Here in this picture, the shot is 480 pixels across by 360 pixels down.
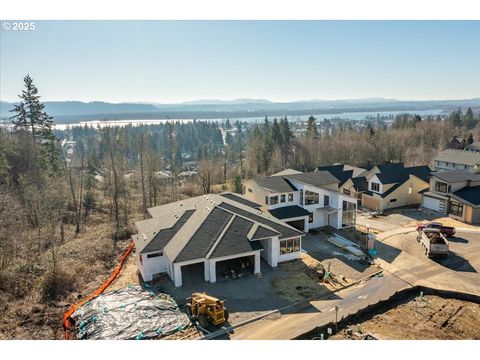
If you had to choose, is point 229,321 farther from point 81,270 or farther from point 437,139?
point 437,139

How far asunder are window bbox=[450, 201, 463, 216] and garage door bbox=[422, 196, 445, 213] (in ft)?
3.55

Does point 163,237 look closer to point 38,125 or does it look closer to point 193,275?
point 193,275

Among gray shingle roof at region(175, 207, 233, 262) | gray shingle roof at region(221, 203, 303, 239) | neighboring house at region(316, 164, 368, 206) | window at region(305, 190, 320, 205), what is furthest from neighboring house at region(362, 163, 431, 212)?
gray shingle roof at region(175, 207, 233, 262)

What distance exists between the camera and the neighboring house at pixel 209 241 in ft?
67.7

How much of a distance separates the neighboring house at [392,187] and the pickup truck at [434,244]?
12.1m

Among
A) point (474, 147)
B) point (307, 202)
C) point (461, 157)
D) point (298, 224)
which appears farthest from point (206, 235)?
point (474, 147)

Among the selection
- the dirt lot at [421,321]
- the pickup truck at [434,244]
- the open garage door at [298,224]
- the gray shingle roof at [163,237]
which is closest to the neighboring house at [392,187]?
the pickup truck at [434,244]

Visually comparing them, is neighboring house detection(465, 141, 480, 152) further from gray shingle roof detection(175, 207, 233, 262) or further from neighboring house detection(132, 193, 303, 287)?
gray shingle roof detection(175, 207, 233, 262)

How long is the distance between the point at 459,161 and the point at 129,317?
1905 inches

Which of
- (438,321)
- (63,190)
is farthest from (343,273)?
(63,190)

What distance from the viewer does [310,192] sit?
30844 millimetres

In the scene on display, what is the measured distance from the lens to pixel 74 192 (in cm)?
4306

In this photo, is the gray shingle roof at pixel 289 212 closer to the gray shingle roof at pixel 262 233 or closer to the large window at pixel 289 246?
the large window at pixel 289 246
